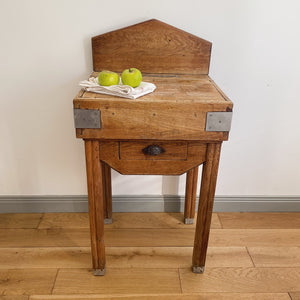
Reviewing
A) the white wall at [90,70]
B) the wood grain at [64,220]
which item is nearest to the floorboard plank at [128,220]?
the wood grain at [64,220]

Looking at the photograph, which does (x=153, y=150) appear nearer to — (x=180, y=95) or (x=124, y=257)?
(x=180, y=95)

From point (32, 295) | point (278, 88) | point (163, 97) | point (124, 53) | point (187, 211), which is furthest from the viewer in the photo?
point (187, 211)

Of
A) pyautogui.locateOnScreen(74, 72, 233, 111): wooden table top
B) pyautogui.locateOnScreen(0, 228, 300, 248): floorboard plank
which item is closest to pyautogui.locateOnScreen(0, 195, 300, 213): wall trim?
pyautogui.locateOnScreen(0, 228, 300, 248): floorboard plank

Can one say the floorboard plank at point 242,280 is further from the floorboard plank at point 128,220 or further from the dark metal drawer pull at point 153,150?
the dark metal drawer pull at point 153,150

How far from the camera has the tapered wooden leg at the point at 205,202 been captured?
116cm

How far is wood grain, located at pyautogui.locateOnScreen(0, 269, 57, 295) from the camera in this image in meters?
1.30

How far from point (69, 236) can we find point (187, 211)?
0.64m

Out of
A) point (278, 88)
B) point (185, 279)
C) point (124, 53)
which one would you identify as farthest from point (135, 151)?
point (278, 88)

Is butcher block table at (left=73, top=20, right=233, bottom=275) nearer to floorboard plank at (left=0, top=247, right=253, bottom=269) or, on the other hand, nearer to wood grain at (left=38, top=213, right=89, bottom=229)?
floorboard plank at (left=0, top=247, right=253, bottom=269)

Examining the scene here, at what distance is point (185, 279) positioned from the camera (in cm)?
138

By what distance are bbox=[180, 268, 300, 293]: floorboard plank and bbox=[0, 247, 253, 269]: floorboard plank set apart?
0.05 meters

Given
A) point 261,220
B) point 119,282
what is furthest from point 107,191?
point 261,220

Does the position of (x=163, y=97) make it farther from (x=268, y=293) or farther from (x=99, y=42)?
(x=268, y=293)

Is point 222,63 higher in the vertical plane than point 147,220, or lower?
higher
